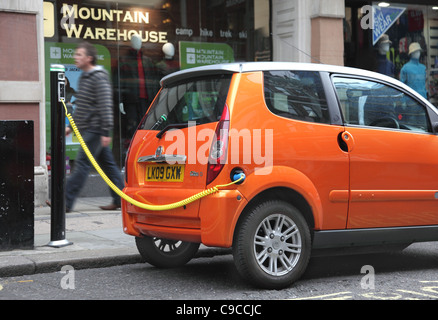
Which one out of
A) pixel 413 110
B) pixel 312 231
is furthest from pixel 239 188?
pixel 413 110

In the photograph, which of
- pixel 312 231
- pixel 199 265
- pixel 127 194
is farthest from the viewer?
pixel 199 265

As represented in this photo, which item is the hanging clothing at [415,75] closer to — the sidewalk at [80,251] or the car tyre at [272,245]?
the sidewalk at [80,251]

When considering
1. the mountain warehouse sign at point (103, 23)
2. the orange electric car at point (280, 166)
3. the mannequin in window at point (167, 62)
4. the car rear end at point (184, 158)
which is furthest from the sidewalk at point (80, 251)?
the mannequin in window at point (167, 62)

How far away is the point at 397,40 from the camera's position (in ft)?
47.6

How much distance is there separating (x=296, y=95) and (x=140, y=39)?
23.1ft

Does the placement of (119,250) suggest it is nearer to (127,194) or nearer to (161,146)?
(127,194)

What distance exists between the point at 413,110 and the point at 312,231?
63.6 inches

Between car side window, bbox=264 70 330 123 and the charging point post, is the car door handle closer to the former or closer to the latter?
car side window, bbox=264 70 330 123

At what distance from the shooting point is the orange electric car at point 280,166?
5137 millimetres

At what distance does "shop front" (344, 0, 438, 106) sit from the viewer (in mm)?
14039

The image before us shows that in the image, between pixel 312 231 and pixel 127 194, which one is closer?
pixel 312 231

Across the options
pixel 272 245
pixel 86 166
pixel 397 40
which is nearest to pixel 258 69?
pixel 272 245

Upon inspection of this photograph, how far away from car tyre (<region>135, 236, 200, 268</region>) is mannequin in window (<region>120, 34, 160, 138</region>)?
5.91m

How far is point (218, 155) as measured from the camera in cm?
511
